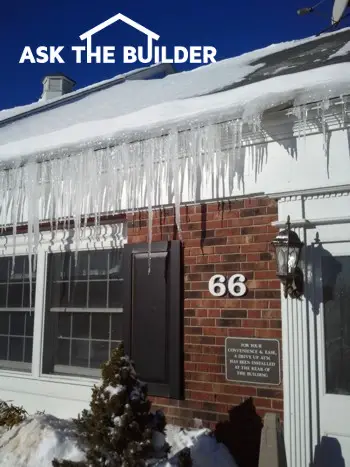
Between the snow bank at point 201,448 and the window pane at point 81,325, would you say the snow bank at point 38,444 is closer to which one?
the snow bank at point 201,448

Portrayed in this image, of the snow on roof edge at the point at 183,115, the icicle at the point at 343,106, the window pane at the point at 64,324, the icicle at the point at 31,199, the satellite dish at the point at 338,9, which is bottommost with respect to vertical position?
the window pane at the point at 64,324

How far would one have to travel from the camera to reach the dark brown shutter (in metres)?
3.95

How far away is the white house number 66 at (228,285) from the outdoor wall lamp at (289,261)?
44 centimetres

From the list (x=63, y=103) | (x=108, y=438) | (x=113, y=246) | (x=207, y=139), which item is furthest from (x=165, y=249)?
(x=63, y=103)

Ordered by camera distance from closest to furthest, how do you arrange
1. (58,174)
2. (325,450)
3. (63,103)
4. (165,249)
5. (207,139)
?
(325,450) < (207,139) < (165,249) < (58,174) < (63,103)

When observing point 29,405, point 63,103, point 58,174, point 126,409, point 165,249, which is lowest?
point 29,405

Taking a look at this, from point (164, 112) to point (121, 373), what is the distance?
268 cm

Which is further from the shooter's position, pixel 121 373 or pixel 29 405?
pixel 29 405

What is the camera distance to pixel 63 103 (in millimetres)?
8398

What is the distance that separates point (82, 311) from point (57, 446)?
Answer: 5.55ft

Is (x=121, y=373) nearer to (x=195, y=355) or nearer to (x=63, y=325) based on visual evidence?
(x=195, y=355)

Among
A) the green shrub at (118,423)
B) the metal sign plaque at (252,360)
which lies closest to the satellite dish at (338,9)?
the metal sign plaque at (252,360)

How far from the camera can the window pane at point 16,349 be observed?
17.9ft

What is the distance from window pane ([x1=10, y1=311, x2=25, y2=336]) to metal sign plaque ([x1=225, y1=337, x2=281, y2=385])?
3.11 m
